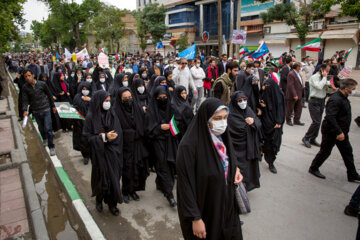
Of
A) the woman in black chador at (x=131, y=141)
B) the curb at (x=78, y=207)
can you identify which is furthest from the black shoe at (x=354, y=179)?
the curb at (x=78, y=207)

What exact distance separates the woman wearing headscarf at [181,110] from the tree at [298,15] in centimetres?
1624

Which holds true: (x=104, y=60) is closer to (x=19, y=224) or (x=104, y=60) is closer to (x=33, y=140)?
(x=33, y=140)

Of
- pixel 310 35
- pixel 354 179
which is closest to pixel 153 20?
pixel 310 35

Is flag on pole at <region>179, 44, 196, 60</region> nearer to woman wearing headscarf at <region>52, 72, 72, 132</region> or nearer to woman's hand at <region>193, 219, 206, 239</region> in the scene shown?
woman wearing headscarf at <region>52, 72, 72, 132</region>

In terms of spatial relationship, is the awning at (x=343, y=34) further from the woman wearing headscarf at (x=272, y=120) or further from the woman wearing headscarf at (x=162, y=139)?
the woman wearing headscarf at (x=162, y=139)

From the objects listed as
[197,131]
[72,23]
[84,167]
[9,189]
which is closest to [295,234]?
[197,131]

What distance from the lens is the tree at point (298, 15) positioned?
17062 mm

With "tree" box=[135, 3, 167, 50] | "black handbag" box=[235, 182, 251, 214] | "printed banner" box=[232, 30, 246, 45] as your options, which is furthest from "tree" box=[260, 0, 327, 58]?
"tree" box=[135, 3, 167, 50]

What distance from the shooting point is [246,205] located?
225 centimetres

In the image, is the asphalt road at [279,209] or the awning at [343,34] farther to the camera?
the awning at [343,34]

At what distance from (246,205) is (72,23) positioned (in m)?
46.1

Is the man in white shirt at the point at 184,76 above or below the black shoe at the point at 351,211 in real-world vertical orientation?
above

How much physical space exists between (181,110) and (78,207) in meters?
2.02

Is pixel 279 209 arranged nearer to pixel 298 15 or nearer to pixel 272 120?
pixel 272 120
